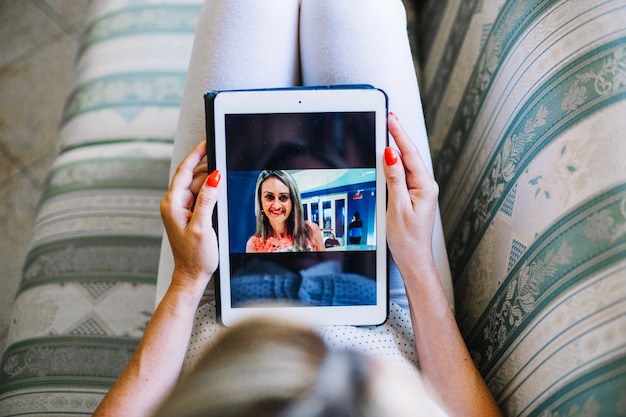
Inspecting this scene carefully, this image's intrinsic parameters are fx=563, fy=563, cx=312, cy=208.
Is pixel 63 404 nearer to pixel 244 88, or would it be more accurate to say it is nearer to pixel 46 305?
pixel 46 305

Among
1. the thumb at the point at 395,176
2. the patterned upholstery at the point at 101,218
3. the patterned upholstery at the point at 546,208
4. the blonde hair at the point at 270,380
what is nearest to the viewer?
the blonde hair at the point at 270,380

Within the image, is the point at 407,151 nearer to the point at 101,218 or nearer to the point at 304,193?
the point at 304,193

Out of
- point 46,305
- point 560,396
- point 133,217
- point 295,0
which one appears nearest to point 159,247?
point 133,217

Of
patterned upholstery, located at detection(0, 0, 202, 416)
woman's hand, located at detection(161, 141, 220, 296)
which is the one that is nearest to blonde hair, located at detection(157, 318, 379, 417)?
woman's hand, located at detection(161, 141, 220, 296)

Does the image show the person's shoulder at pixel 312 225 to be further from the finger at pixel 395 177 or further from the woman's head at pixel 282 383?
the woman's head at pixel 282 383

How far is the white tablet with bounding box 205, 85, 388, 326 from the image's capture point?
25.1 inches

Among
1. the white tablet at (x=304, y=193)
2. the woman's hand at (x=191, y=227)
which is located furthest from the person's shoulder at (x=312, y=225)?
the woman's hand at (x=191, y=227)

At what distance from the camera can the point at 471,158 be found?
0.76 meters

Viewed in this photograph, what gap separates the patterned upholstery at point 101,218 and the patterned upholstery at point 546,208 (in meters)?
0.47

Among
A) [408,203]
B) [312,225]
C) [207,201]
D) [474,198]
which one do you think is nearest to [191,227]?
[207,201]

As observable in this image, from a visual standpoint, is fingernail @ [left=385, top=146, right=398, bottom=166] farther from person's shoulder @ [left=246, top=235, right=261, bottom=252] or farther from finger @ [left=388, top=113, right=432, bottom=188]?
person's shoulder @ [left=246, top=235, right=261, bottom=252]

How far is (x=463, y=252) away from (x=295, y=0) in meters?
0.40

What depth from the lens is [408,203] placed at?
0.62 meters

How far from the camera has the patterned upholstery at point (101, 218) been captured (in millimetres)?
771
